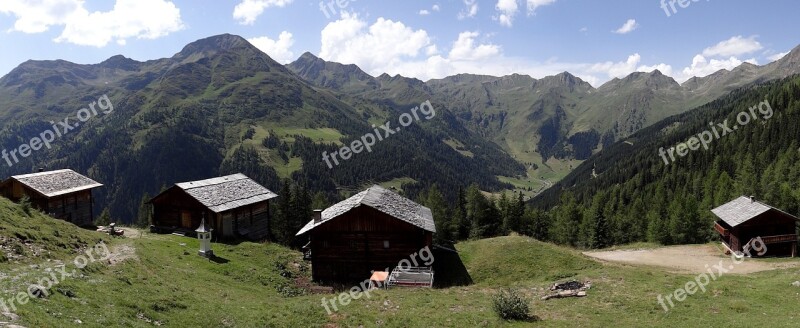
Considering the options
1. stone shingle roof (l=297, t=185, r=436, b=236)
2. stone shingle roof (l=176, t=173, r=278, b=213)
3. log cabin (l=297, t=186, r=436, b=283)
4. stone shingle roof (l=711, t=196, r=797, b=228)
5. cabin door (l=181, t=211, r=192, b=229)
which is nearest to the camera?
stone shingle roof (l=297, t=185, r=436, b=236)

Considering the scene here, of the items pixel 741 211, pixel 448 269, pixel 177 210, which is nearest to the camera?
pixel 448 269

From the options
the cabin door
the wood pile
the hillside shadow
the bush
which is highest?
the cabin door

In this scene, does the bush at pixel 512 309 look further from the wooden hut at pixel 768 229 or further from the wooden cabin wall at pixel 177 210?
the wooden hut at pixel 768 229

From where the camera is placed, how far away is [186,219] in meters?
56.4

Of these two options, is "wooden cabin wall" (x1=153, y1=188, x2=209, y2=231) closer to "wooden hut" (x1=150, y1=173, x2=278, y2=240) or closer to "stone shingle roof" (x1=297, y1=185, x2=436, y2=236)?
"wooden hut" (x1=150, y1=173, x2=278, y2=240)

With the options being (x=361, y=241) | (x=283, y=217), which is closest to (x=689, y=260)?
(x=361, y=241)

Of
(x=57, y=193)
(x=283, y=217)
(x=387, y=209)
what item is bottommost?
(x=283, y=217)

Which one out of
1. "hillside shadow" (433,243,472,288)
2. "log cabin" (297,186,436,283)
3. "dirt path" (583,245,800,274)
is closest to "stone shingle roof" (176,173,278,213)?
"log cabin" (297,186,436,283)

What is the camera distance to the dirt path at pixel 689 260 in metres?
43.1

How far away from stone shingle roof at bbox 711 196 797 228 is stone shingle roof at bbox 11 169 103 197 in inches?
2911

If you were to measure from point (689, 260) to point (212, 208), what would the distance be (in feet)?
171

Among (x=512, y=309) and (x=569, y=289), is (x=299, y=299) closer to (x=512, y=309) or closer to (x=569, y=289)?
(x=512, y=309)

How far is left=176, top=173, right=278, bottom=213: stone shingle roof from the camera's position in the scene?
54.5 m

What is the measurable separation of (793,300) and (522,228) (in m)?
56.7
